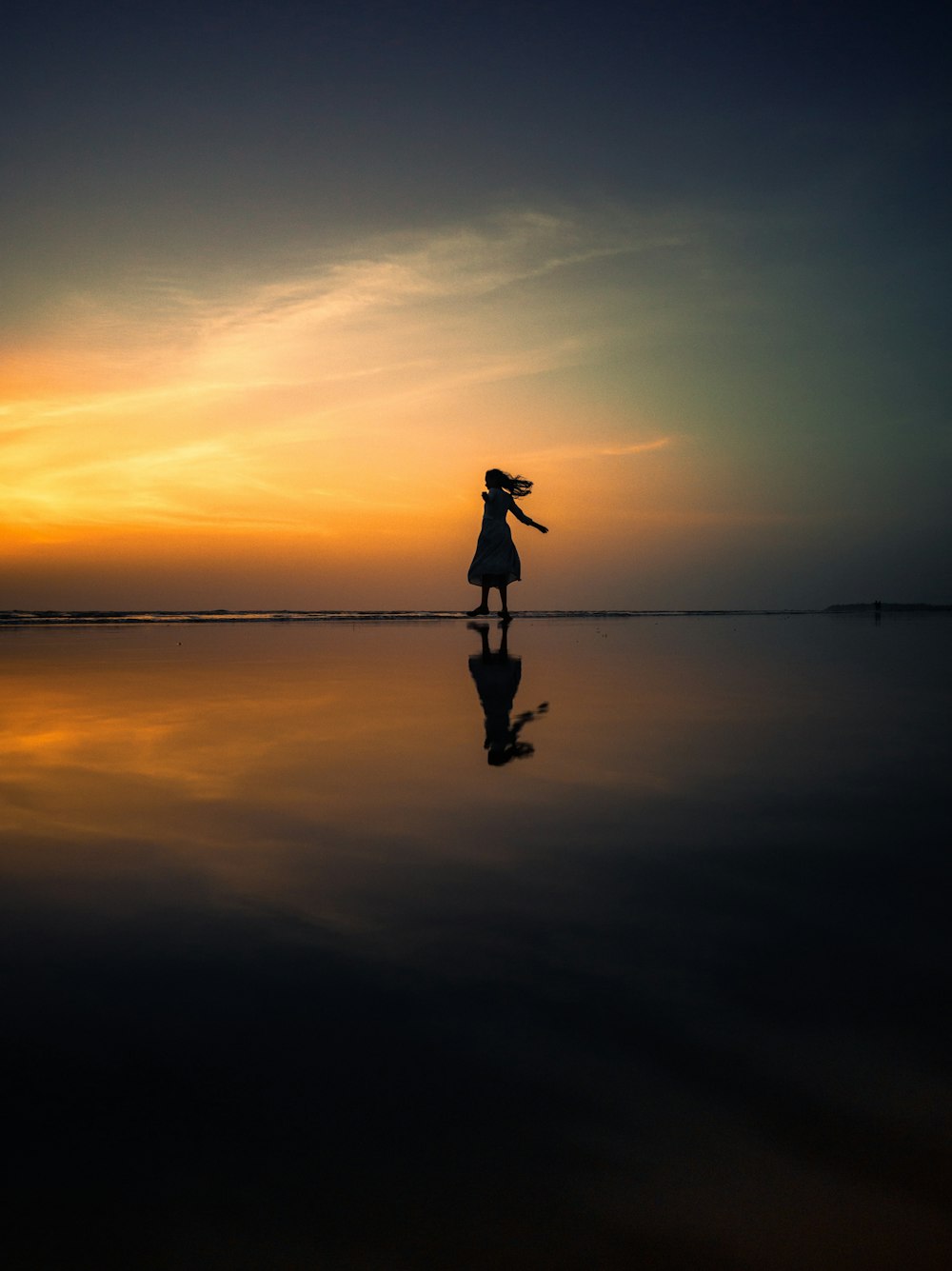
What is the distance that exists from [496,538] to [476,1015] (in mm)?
18590

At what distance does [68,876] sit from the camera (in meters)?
2.93

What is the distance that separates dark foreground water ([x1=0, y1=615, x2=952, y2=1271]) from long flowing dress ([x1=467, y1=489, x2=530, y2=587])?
15.8 m

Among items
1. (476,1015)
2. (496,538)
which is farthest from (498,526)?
(476,1015)

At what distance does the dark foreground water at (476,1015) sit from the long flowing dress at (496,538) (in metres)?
15.8

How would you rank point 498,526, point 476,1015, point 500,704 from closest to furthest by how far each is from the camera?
point 476,1015 → point 500,704 → point 498,526

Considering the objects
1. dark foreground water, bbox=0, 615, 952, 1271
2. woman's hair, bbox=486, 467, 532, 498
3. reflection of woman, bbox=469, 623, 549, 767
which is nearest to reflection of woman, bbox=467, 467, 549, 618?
woman's hair, bbox=486, 467, 532, 498

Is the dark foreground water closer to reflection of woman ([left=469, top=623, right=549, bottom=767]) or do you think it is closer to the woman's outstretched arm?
reflection of woman ([left=469, top=623, right=549, bottom=767])

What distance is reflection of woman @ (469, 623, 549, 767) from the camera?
5.18 metres

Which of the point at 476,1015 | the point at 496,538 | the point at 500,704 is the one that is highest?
the point at 496,538

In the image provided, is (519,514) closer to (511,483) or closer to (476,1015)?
(511,483)

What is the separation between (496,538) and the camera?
20281 millimetres

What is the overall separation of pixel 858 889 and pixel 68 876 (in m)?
2.55

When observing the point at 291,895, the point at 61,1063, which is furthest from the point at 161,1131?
the point at 291,895

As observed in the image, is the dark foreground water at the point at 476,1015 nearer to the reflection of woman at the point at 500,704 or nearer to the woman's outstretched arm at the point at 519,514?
the reflection of woman at the point at 500,704
